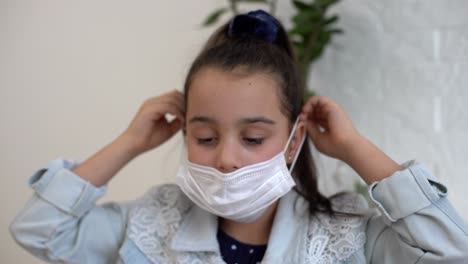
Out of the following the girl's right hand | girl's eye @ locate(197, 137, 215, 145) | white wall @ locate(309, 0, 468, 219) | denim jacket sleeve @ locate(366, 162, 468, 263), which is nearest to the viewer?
denim jacket sleeve @ locate(366, 162, 468, 263)

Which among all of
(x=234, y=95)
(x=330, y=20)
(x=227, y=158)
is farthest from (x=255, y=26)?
(x=330, y=20)

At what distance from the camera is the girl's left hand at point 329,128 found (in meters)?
0.97

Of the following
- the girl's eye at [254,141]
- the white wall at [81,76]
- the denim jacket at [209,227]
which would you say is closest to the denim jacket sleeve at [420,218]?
the denim jacket at [209,227]

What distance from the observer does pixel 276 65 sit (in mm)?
967

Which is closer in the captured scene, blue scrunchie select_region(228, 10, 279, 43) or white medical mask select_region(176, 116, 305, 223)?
white medical mask select_region(176, 116, 305, 223)

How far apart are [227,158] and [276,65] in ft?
0.83

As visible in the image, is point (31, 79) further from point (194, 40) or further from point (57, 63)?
point (194, 40)

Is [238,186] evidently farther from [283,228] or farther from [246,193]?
[283,228]

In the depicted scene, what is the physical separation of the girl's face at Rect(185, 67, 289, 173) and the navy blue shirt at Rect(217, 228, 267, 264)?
21 centimetres

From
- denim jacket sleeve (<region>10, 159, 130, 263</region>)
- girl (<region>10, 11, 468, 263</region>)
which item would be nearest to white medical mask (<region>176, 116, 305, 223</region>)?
girl (<region>10, 11, 468, 263</region>)

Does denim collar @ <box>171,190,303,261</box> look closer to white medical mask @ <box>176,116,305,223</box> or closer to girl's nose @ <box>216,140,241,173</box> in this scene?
white medical mask @ <box>176,116,305,223</box>

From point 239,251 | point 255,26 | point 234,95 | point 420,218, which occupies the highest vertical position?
point 255,26

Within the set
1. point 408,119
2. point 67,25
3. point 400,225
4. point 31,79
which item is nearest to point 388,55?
point 408,119

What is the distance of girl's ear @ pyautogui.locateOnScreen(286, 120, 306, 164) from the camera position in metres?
0.99
